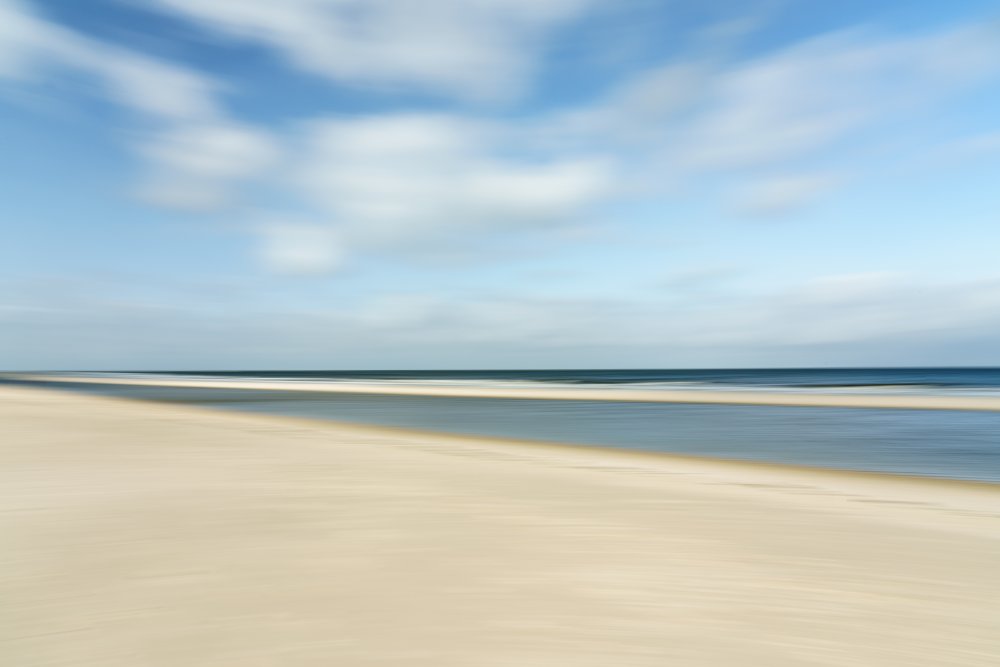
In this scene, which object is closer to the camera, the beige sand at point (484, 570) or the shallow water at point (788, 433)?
the beige sand at point (484, 570)

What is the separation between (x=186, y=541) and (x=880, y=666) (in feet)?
14.4

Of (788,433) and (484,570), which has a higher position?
(484,570)

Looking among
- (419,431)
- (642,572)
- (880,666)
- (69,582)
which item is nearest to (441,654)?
(642,572)

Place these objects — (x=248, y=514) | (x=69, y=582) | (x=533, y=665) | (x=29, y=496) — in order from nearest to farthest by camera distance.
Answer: (x=533, y=665), (x=69, y=582), (x=248, y=514), (x=29, y=496)

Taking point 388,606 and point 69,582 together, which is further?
point 69,582

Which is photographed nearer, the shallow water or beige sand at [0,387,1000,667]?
beige sand at [0,387,1000,667]

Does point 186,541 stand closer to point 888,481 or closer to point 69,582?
point 69,582

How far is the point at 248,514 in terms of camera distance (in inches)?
205

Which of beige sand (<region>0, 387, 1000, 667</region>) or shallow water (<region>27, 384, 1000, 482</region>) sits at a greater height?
beige sand (<region>0, 387, 1000, 667</region>)

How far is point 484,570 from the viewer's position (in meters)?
3.90

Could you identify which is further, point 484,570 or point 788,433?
Result: point 788,433

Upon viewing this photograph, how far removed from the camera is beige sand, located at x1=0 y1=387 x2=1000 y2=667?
287cm

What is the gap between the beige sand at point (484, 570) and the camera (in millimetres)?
2865

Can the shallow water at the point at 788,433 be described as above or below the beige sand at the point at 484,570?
below
